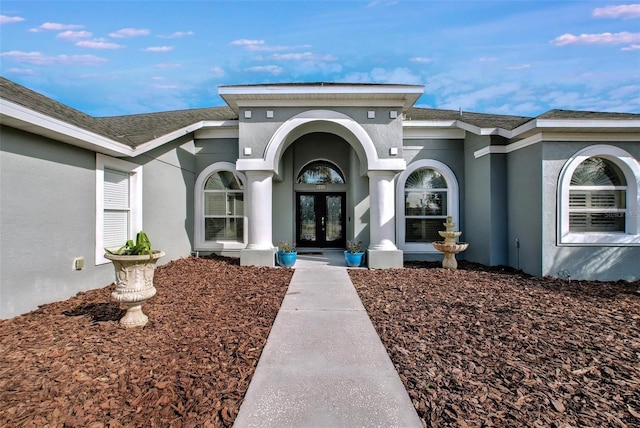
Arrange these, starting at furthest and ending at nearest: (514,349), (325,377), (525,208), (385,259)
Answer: (385,259)
(525,208)
(514,349)
(325,377)

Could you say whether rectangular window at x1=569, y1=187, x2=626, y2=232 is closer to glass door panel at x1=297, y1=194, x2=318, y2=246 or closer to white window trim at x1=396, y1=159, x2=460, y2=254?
white window trim at x1=396, y1=159, x2=460, y2=254

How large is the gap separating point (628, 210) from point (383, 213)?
567 cm

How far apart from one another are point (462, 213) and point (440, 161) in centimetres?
177

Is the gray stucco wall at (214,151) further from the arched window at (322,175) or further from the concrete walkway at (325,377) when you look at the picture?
the concrete walkway at (325,377)

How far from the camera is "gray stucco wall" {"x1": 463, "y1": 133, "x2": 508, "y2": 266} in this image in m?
8.27

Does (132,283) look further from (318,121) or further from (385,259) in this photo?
(318,121)

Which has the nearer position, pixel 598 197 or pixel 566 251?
pixel 566 251

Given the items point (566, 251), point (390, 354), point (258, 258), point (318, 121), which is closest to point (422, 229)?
point (566, 251)

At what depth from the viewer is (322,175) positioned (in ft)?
38.2

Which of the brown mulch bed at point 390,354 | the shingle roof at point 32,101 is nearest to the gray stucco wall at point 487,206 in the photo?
the brown mulch bed at point 390,354

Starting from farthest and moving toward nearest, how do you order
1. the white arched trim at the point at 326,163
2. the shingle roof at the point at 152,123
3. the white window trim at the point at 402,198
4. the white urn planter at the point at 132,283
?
the white arched trim at the point at 326,163, the white window trim at the point at 402,198, the shingle roof at the point at 152,123, the white urn planter at the point at 132,283

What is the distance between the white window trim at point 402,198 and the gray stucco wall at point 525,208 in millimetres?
1553

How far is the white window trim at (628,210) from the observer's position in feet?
23.2

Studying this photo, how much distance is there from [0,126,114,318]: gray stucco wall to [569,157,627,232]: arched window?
1060cm
